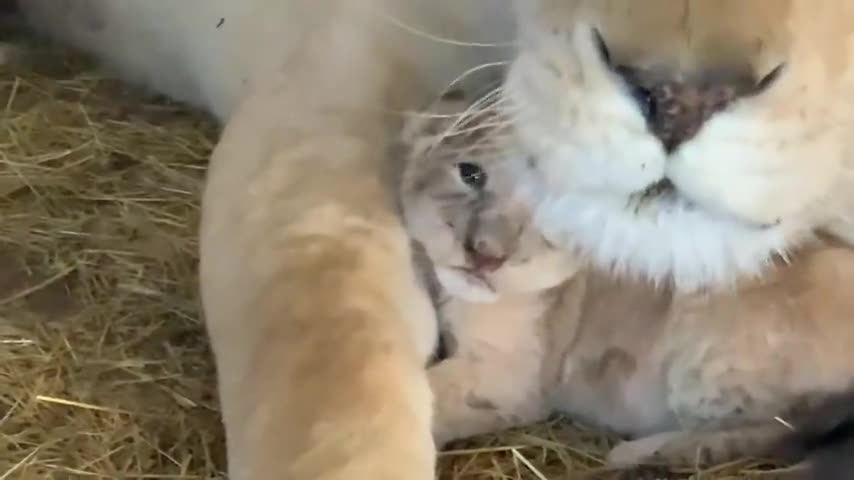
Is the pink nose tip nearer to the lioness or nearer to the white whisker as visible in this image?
the lioness

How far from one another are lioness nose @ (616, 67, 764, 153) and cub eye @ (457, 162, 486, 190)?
235mm

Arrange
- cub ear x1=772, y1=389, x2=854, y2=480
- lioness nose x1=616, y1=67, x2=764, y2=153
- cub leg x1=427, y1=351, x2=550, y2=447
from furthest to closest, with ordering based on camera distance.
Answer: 1. cub leg x1=427, y1=351, x2=550, y2=447
2. cub ear x1=772, y1=389, x2=854, y2=480
3. lioness nose x1=616, y1=67, x2=764, y2=153

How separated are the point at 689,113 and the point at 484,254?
255 mm

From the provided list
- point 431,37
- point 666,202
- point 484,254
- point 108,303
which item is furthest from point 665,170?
point 108,303

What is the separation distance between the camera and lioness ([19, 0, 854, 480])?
916mm

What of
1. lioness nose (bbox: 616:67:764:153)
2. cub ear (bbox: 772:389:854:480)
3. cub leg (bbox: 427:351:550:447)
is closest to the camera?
lioness nose (bbox: 616:67:764:153)

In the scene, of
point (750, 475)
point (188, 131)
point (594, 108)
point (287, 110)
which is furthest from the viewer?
point (188, 131)

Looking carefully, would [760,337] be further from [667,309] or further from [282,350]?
[282,350]

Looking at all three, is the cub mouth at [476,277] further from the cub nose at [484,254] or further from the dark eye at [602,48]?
the dark eye at [602,48]

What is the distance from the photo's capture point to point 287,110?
1205 mm

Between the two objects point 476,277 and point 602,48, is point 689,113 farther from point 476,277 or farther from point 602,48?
point 476,277

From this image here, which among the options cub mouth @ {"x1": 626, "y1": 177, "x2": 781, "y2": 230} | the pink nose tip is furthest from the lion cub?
cub mouth @ {"x1": 626, "y1": 177, "x2": 781, "y2": 230}

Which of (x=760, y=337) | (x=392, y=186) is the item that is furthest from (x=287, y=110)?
(x=760, y=337)

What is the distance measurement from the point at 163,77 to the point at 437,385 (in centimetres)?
65
